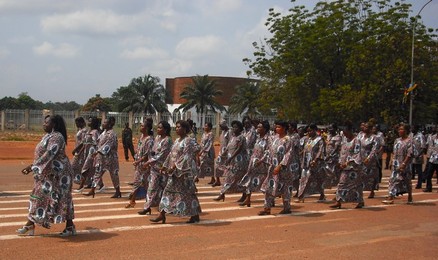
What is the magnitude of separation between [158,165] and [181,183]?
2.56 feet

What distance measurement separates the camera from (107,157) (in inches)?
447

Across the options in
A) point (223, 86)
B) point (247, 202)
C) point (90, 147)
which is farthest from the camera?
point (223, 86)

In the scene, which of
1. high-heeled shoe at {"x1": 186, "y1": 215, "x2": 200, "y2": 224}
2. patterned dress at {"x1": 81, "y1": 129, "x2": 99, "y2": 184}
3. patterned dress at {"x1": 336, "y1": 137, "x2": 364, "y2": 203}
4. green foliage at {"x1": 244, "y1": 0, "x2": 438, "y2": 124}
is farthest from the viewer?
green foliage at {"x1": 244, "y1": 0, "x2": 438, "y2": 124}

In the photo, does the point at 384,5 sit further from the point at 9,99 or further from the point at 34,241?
the point at 9,99

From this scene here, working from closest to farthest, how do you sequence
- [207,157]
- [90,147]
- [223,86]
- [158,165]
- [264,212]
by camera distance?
[158,165] → [264,212] → [90,147] → [207,157] → [223,86]

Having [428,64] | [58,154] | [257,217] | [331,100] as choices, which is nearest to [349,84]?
[331,100]

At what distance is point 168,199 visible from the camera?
8.25m

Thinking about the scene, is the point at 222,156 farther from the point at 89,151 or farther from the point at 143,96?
the point at 143,96

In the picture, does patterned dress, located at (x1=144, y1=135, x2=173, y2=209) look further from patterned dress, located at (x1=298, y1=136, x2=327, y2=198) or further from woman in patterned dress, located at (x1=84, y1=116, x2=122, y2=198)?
patterned dress, located at (x1=298, y1=136, x2=327, y2=198)

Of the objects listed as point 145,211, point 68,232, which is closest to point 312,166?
point 145,211

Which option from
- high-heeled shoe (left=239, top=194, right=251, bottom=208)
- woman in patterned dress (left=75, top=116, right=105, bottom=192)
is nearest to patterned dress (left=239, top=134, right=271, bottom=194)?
high-heeled shoe (left=239, top=194, right=251, bottom=208)

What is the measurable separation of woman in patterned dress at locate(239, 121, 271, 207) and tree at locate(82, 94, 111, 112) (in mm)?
67450

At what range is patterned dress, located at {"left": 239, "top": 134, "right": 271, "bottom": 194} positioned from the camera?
10.5m

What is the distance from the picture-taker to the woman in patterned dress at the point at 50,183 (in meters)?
7.01
